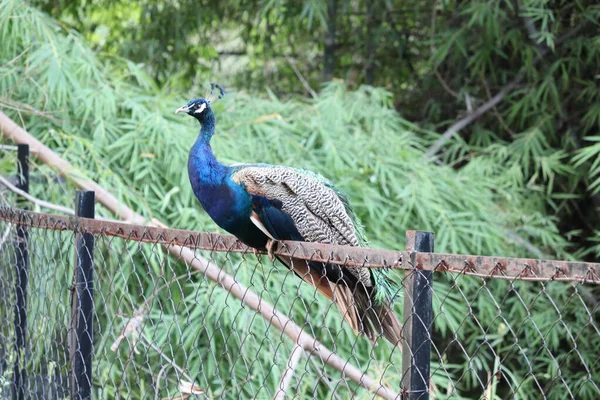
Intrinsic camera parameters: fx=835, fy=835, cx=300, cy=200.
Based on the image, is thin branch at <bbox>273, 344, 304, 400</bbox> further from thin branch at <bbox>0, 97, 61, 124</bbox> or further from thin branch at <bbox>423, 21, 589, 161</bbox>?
thin branch at <bbox>423, 21, 589, 161</bbox>

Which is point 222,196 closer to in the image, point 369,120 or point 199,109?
point 199,109

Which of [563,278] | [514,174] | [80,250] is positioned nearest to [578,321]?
[514,174]

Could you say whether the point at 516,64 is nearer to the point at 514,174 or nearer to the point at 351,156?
the point at 514,174

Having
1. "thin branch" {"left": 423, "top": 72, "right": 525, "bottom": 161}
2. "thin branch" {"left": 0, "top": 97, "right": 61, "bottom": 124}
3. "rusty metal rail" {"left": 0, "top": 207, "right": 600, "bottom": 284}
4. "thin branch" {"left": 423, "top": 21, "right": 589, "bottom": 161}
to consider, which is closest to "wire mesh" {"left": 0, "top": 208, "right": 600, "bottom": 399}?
"rusty metal rail" {"left": 0, "top": 207, "right": 600, "bottom": 284}

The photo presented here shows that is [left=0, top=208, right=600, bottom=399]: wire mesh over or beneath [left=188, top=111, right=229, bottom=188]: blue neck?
beneath

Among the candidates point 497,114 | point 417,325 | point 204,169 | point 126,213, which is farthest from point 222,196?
point 497,114

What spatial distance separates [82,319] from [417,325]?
0.94 metres

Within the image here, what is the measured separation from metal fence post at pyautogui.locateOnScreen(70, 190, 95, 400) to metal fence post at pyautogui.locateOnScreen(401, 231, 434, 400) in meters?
0.89

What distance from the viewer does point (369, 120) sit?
151 inches

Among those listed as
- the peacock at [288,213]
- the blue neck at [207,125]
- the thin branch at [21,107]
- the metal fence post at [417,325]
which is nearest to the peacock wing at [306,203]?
the peacock at [288,213]

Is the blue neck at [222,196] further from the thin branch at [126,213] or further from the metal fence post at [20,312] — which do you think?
the thin branch at [126,213]

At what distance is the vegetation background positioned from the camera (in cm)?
316

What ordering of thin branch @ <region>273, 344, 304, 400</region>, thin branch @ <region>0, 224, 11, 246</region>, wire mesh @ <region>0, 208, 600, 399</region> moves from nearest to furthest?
thin branch @ <region>273, 344, 304, 400</region>, wire mesh @ <region>0, 208, 600, 399</region>, thin branch @ <region>0, 224, 11, 246</region>

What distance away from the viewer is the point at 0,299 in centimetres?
250
